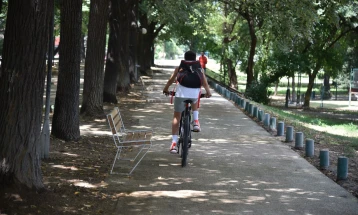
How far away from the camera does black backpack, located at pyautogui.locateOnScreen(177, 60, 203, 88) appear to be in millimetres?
10062

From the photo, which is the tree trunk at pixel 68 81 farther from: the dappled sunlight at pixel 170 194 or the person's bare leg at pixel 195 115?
the dappled sunlight at pixel 170 194

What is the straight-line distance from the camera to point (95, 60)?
16844 mm

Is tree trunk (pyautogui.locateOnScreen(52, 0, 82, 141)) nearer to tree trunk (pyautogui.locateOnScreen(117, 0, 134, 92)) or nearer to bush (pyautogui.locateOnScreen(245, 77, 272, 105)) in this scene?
tree trunk (pyautogui.locateOnScreen(117, 0, 134, 92))

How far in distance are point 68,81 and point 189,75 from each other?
3413 millimetres

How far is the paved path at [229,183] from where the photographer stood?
25.3ft

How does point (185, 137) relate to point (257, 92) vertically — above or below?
below

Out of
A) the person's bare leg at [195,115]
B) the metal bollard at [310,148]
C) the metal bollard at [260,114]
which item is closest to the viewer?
the person's bare leg at [195,115]

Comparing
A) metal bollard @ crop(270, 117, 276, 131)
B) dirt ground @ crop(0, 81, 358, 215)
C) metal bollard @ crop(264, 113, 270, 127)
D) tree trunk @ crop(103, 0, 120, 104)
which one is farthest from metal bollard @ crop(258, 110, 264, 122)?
tree trunk @ crop(103, 0, 120, 104)

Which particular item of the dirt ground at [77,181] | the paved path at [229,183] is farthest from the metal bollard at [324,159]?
the paved path at [229,183]

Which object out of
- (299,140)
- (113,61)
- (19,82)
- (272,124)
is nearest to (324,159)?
(299,140)

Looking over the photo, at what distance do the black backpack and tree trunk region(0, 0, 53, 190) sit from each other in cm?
322

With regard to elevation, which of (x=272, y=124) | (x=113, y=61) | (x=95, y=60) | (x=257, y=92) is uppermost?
(x=113, y=61)

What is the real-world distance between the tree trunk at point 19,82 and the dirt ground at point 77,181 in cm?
30

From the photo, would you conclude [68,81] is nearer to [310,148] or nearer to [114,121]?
[114,121]
